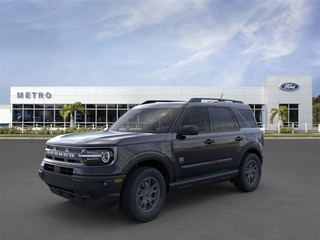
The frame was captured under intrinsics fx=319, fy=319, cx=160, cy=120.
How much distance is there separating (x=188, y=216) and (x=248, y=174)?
7.65ft

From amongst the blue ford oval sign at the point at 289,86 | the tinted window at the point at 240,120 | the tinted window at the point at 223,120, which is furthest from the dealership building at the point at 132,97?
the tinted window at the point at 223,120

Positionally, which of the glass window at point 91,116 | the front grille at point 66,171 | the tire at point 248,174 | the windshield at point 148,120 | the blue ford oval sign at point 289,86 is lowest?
the tire at point 248,174

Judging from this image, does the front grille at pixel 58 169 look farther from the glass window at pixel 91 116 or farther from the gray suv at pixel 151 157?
the glass window at pixel 91 116

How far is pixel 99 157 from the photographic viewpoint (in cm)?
456

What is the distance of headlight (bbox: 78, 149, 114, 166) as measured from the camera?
15.0ft

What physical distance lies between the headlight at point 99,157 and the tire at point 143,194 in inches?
17.2

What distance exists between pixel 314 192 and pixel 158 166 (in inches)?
150

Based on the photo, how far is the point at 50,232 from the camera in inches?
176

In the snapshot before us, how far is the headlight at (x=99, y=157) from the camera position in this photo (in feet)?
15.0

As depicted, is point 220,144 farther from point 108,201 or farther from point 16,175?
point 16,175

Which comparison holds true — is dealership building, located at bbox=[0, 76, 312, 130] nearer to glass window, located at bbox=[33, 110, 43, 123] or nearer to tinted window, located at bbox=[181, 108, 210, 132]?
glass window, located at bbox=[33, 110, 43, 123]

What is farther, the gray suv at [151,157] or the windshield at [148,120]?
the windshield at [148,120]

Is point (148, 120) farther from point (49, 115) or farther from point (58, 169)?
point (49, 115)

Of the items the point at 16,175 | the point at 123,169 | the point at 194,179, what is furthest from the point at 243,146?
the point at 16,175
